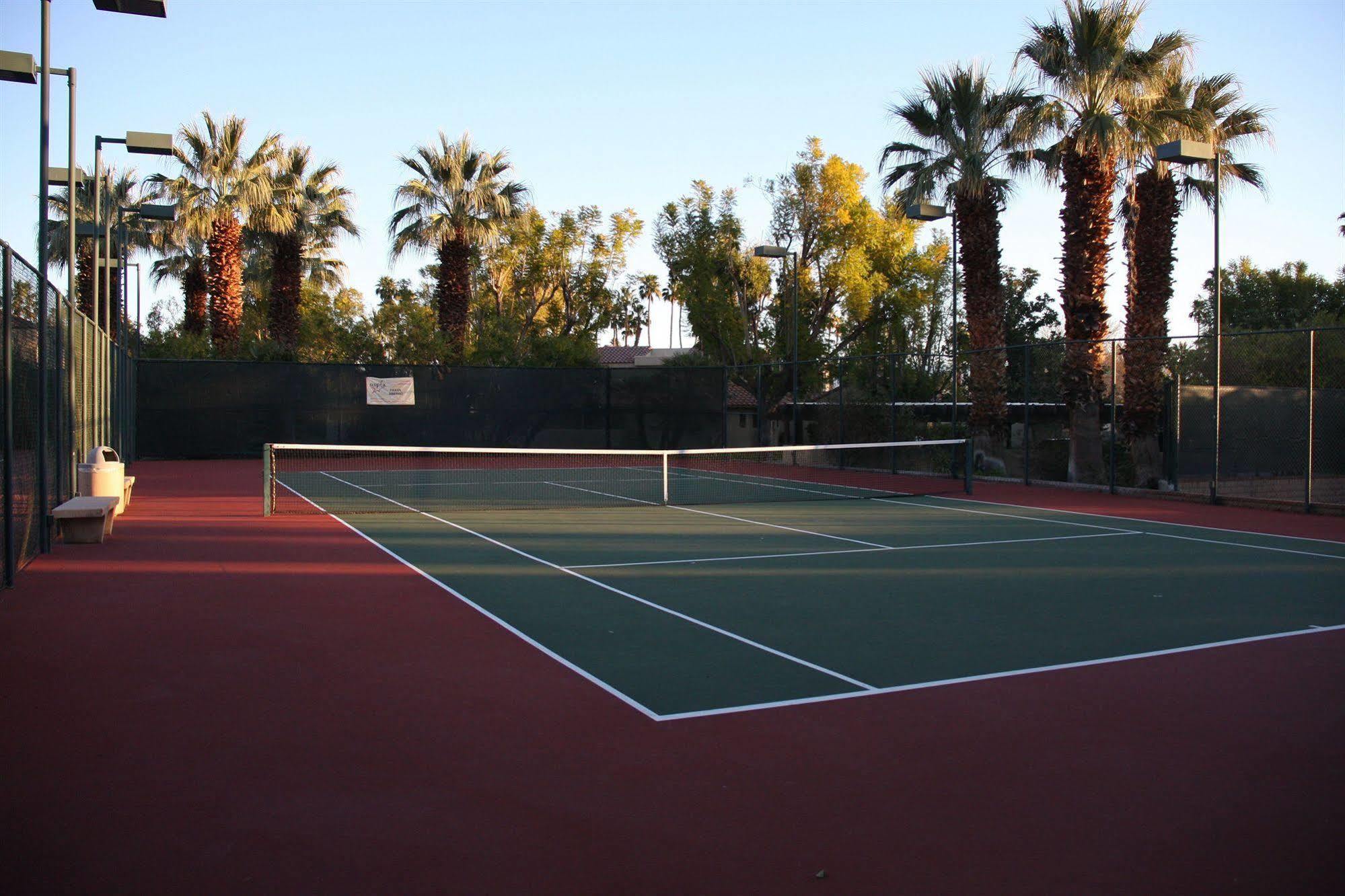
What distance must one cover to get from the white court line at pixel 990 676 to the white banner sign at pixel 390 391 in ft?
80.8

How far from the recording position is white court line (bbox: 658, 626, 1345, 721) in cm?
572

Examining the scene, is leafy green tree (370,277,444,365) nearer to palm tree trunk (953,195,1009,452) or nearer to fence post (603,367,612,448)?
fence post (603,367,612,448)

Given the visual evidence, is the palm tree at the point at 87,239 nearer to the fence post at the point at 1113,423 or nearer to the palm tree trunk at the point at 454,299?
the palm tree trunk at the point at 454,299

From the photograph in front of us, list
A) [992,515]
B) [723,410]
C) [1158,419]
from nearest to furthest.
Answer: [992,515] → [1158,419] → [723,410]

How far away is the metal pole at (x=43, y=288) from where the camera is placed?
9609 mm

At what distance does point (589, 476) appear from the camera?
23.6m

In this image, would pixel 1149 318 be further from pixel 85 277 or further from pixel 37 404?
pixel 85 277

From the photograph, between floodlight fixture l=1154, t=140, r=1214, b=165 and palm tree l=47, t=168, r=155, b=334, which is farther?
palm tree l=47, t=168, r=155, b=334

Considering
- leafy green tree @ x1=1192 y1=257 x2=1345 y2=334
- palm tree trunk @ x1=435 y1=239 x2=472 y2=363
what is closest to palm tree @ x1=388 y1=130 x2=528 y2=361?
palm tree trunk @ x1=435 y1=239 x2=472 y2=363

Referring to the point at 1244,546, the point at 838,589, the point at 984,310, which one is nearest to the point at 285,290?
the point at 984,310

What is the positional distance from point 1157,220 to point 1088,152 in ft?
7.90

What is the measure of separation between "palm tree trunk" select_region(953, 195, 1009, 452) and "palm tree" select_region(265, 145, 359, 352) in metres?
20.0

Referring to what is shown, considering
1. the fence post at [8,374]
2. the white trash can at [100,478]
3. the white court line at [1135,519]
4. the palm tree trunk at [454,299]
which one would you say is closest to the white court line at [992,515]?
the white court line at [1135,519]

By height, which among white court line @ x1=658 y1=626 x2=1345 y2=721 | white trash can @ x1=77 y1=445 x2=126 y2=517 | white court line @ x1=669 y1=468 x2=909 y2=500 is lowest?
white court line @ x1=658 y1=626 x2=1345 y2=721
